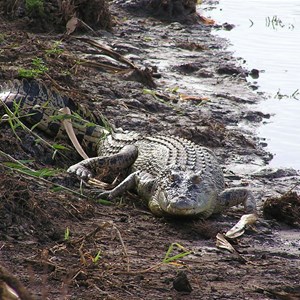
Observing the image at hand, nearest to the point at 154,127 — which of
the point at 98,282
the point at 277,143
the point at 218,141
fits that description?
the point at 218,141

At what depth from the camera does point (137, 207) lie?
258 inches

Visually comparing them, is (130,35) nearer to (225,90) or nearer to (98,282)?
(225,90)

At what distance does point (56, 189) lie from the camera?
224 inches

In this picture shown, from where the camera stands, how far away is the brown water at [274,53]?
9.27 m

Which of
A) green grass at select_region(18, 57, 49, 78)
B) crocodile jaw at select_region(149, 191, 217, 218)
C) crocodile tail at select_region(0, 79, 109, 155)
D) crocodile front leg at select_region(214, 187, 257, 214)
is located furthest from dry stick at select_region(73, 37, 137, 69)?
crocodile jaw at select_region(149, 191, 217, 218)

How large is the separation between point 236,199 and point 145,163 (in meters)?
0.90

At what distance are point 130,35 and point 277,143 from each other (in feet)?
16.8

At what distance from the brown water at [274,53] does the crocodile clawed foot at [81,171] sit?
2263mm

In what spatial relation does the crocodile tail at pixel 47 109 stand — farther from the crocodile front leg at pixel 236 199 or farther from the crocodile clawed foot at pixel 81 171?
the crocodile front leg at pixel 236 199

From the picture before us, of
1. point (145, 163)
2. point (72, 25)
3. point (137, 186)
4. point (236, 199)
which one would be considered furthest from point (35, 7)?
point (236, 199)

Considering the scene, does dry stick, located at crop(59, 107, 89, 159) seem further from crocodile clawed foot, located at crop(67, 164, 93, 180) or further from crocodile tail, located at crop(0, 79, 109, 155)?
crocodile clawed foot, located at crop(67, 164, 93, 180)

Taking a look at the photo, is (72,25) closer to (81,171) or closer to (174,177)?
(81,171)

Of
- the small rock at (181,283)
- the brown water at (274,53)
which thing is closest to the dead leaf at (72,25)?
the brown water at (274,53)

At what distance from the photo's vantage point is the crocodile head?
6023mm
